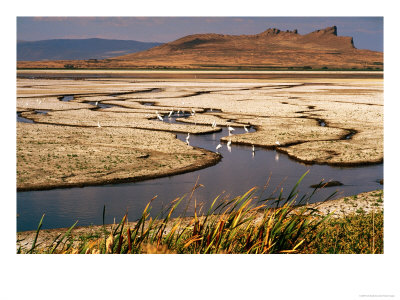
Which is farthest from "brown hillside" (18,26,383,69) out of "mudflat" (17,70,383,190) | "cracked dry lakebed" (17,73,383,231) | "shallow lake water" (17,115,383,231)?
"shallow lake water" (17,115,383,231)

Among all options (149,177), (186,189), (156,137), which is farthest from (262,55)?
(186,189)

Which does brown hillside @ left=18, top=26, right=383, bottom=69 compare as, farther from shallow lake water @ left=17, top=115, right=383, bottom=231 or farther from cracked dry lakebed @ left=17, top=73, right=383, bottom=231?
shallow lake water @ left=17, top=115, right=383, bottom=231

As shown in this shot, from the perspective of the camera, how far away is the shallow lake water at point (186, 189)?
1137 centimetres

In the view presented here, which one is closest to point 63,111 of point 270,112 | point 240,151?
point 270,112

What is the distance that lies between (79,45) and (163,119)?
10667 cm

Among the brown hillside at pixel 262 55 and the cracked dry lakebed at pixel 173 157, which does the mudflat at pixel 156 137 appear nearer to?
the cracked dry lakebed at pixel 173 157

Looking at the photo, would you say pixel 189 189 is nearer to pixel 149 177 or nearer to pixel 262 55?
pixel 149 177

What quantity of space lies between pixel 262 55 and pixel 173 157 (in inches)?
3536

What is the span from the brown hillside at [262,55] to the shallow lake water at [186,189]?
7506cm

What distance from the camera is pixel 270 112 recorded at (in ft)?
94.6

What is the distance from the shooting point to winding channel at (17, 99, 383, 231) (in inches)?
448

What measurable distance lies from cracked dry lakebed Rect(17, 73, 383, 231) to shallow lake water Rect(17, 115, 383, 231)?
3 centimetres
